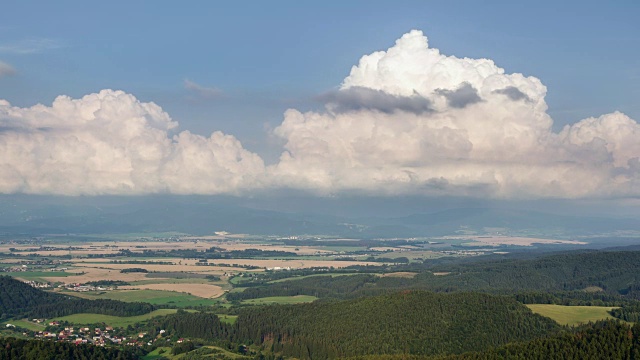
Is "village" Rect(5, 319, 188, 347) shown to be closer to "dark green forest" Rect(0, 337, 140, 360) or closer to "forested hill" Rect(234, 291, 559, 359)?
Result: "forested hill" Rect(234, 291, 559, 359)

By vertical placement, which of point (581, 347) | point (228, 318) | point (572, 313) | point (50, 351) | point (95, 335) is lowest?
point (95, 335)

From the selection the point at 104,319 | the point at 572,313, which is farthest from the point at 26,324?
the point at 572,313

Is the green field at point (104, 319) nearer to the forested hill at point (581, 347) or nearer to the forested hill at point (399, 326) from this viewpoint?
the forested hill at point (399, 326)

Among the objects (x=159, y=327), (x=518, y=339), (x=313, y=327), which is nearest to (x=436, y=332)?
(x=518, y=339)

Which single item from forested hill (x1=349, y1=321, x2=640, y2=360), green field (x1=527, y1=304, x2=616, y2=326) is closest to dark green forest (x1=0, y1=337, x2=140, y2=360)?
forested hill (x1=349, y1=321, x2=640, y2=360)

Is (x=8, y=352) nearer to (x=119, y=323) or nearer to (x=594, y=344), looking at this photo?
(x=119, y=323)

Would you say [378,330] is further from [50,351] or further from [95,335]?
[50,351]
